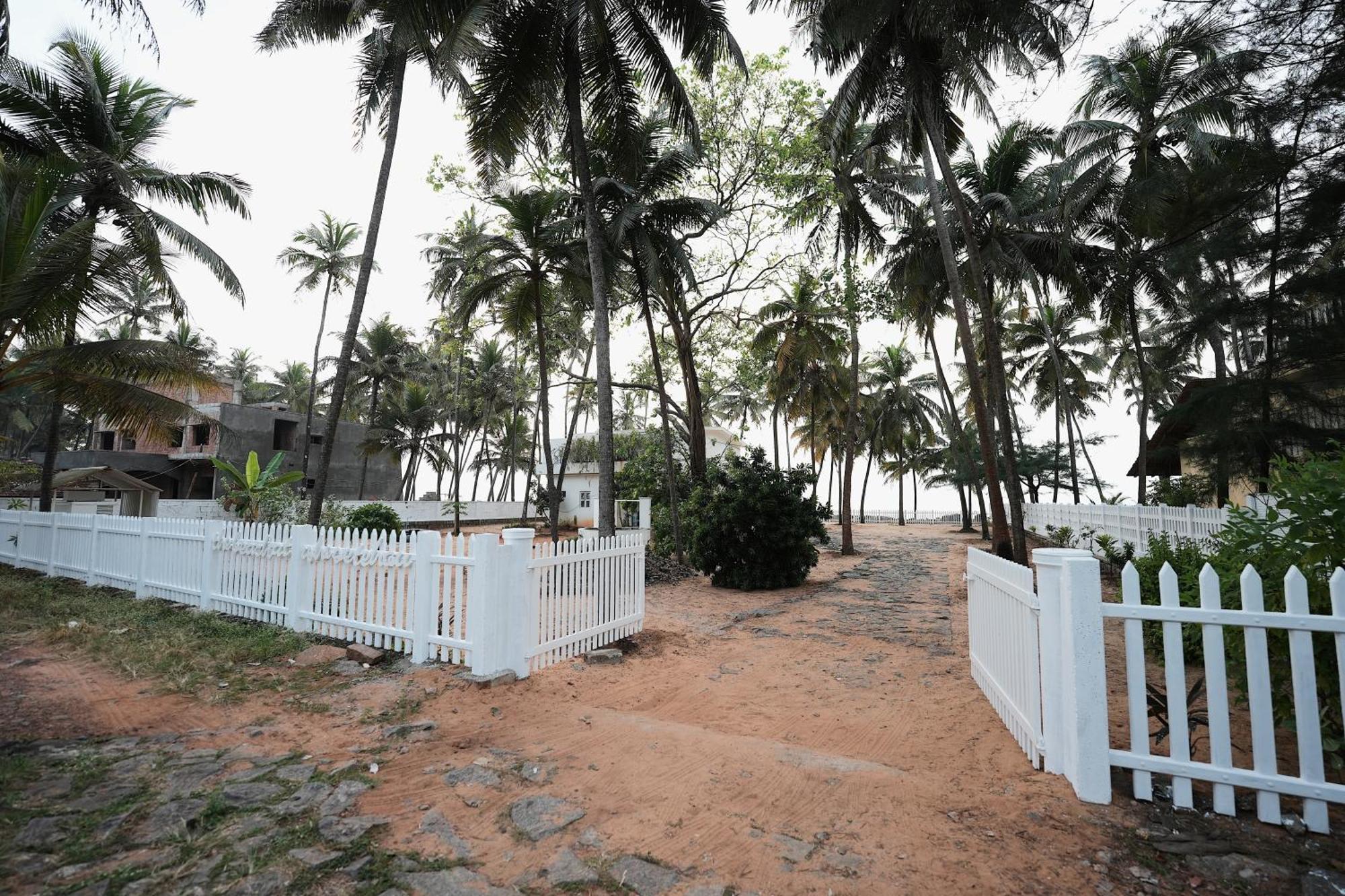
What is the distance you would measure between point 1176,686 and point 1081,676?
38 centimetres

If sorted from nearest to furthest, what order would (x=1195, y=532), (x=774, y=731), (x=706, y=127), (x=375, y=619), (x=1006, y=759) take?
(x=1006, y=759), (x=774, y=731), (x=375, y=619), (x=1195, y=532), (x=706, y=127)

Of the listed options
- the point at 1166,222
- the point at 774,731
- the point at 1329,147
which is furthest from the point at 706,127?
the point at 774,731

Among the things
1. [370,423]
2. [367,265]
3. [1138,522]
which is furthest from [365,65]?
[370,423]

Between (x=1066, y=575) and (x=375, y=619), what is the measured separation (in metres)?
6.00

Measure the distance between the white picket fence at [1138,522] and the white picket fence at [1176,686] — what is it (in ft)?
20.9

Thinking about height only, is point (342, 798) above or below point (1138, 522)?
below

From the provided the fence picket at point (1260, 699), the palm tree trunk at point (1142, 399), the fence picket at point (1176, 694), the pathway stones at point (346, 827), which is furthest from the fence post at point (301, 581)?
the palm tree trunk at point (1142, 399)

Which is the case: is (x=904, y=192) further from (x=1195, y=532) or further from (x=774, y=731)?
(x=774, y=731)

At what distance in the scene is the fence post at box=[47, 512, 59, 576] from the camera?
10.8m

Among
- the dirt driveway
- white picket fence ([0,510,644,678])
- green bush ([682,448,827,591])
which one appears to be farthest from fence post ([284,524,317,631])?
green bush ([682,448,827,591])

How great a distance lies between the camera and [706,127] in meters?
13.7

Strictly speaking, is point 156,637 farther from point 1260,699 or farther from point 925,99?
point 925,99

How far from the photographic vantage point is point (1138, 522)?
13.7m

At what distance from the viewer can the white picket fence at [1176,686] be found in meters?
2.88
